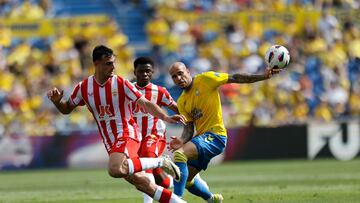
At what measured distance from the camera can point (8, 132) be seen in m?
25.1

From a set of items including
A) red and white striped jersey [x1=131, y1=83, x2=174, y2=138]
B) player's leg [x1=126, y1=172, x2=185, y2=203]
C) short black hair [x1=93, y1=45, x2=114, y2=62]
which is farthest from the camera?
red and white striped jersey [x1=131, y1=83, x2=174, y2=138]

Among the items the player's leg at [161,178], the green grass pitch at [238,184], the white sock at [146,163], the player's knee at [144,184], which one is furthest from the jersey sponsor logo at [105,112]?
the green grass pitch at [238,184]

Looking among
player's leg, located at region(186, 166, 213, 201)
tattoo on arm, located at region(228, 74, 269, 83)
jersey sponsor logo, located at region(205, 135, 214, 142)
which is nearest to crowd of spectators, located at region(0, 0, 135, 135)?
player's leg, located at region(186, 166, 213, 201)

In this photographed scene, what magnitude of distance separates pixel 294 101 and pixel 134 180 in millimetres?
17004

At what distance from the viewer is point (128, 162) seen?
11.1 meters

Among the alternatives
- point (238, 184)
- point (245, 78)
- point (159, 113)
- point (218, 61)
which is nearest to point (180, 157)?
point (245, 78)

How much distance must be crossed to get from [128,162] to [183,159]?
1.66m

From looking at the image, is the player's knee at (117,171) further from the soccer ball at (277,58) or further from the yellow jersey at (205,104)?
the soccer ball at (277,58)

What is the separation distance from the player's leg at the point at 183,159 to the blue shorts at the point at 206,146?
7cm

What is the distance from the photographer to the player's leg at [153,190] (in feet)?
35.8

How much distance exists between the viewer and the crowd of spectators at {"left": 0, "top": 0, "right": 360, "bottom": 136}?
87.4 feet

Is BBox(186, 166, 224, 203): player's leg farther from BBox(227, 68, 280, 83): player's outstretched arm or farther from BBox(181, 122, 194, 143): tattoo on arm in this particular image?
BBox(227, 68, 280, 83): player's outstretched arm

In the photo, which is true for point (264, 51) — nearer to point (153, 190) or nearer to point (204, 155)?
point (204, 155)

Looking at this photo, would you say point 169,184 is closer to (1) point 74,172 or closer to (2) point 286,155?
(1) point 74,172
